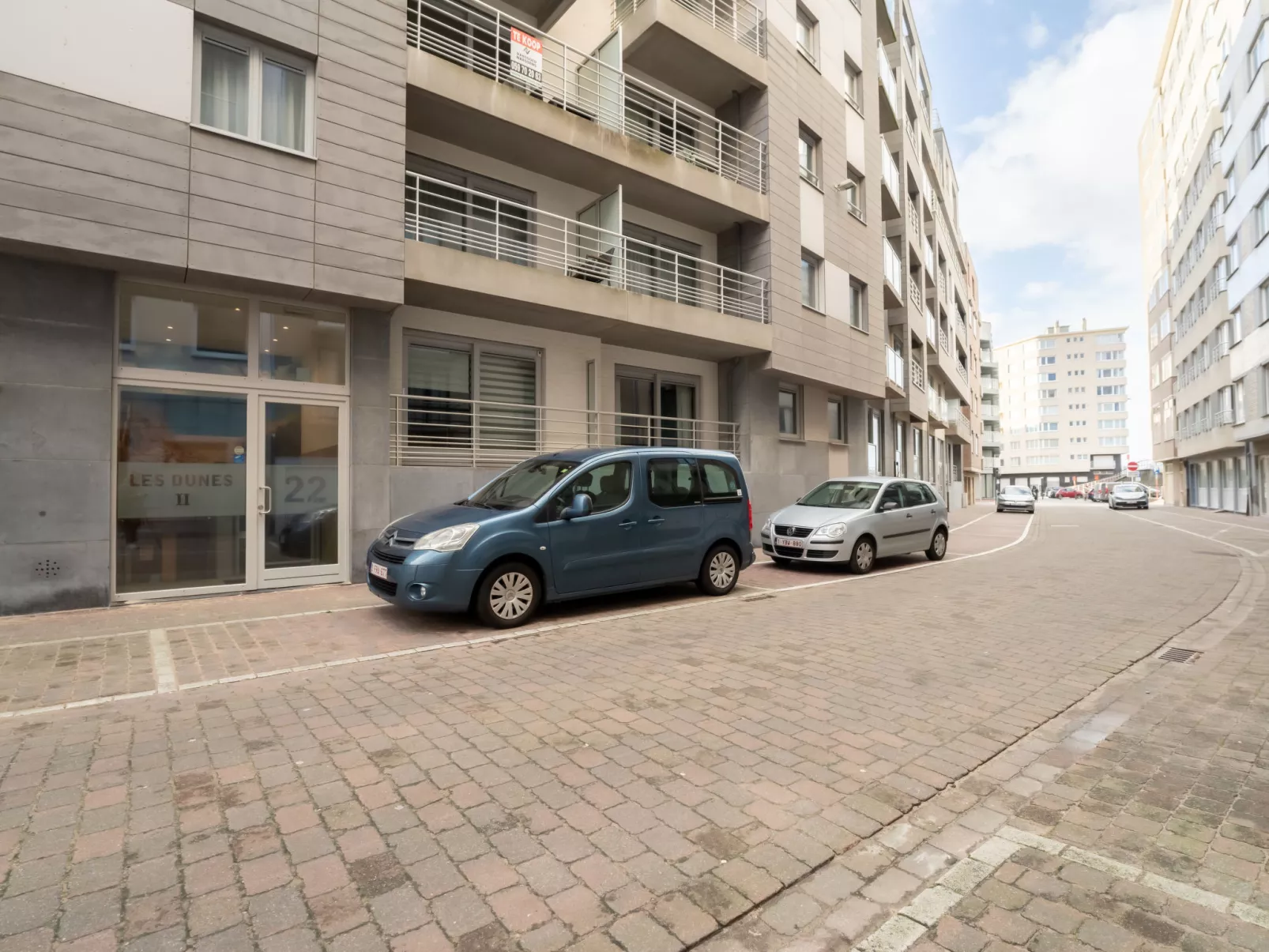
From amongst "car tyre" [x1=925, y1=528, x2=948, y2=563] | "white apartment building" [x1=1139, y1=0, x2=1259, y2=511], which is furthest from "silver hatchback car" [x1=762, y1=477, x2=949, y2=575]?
"white apartment building" [x1=1139, y1=0, x2=1259, y2=511]

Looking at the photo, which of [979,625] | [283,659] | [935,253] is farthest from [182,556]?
[935,253]

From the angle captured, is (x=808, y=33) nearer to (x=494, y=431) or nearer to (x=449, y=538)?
(x=494, y=431)

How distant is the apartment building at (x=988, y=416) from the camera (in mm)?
77625

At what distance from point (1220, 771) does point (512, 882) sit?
367 centimetres

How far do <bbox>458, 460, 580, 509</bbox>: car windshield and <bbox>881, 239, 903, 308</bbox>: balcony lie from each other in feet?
52.0

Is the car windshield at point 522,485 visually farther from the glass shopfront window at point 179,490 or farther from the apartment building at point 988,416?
the apartment building at point 988,416

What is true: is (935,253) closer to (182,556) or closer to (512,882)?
(182,556)

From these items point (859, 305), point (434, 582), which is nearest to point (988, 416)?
point (859, 305)

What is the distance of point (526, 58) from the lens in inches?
452

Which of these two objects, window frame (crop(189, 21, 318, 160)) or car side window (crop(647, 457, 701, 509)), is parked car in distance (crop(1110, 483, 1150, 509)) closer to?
→ car side window (crop(647, 457, 701, 509))

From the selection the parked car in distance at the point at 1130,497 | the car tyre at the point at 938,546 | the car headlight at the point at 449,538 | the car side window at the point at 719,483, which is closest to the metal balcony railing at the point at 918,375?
the car tyre at the point at 938,546

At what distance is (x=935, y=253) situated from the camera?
116 feet

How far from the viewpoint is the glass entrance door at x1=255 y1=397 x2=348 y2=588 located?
877cm

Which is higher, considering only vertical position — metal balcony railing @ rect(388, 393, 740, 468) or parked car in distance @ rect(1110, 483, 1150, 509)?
metal balcony railing @ rect(388, 393, 740, 468)
